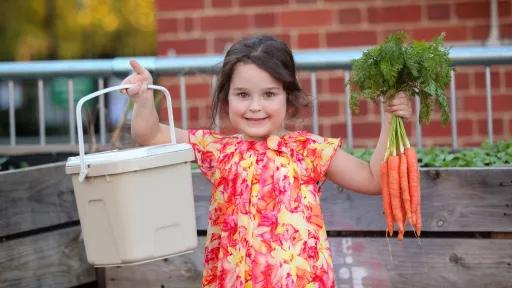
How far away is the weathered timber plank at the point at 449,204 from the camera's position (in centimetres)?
376

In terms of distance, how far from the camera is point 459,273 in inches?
151

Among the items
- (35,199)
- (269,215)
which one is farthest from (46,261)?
(269,215)

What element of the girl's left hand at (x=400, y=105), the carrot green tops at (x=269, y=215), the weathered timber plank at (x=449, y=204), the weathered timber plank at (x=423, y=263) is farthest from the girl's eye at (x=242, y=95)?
the weathered timber plank at (x=423, y=263)

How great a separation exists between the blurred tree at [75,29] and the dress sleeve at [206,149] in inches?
298

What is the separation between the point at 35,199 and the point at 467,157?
177 cm

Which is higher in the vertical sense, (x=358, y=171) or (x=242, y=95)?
(x=242, y=95)

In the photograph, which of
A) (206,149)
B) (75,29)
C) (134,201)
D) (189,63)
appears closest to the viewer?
(134,201)

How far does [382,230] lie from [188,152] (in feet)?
3.98

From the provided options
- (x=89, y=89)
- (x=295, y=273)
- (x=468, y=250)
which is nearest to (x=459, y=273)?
(x=468, y=250)

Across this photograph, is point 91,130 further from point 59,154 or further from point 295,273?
point 295,273

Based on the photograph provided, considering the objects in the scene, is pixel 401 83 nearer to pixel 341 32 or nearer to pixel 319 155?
pixel 319 155

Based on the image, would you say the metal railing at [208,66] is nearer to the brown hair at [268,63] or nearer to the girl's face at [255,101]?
the brown hair at [268,63]

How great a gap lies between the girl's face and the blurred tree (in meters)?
7.76

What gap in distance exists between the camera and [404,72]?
3021 millimetres
